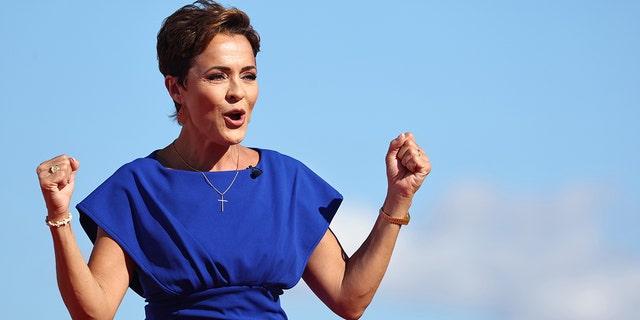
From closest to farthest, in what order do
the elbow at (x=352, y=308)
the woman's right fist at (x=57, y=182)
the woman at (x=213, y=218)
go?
the woman's right fist at (x=57, y=182) < the woman at (x=213, y=218) < the elbow at (x=352, y=308)

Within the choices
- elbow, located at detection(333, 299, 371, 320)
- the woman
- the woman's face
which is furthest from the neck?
elbow, located at detection(333, 299, 371, 320)

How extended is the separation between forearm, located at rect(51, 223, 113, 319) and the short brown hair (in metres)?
0.97

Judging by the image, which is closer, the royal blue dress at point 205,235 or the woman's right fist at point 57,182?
the woman's right fist at point 57,182

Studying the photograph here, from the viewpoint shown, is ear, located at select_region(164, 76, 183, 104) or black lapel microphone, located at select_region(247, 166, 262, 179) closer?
ear, located at select_region(164, 76, 183, 104)

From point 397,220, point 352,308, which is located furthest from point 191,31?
→ point 352,308

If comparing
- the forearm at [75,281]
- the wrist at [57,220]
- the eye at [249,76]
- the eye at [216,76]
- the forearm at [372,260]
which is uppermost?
the eye at [249,76]

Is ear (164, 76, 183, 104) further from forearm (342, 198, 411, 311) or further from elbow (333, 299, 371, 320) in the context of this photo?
elbow (333, 299, 371, 320)

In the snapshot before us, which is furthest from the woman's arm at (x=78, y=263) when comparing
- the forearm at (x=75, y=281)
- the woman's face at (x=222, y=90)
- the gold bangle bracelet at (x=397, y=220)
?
the gold bangle bracelet at (x=397, y=220)

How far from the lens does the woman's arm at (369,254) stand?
6539 mm

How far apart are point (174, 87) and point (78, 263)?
1037mm

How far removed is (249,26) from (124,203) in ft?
3.46

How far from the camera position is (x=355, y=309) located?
6.77 m

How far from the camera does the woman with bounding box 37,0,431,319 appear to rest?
629 centimetres

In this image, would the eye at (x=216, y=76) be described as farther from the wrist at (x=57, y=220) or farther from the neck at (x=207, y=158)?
the wrist at (x=57, y=220)
